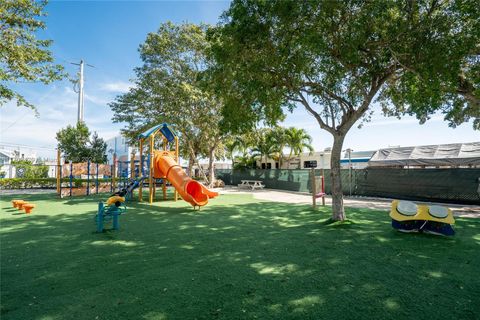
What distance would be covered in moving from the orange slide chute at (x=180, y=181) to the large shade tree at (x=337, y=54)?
367cm

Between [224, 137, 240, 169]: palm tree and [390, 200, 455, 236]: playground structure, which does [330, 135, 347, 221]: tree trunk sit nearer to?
[390, 200, 455, 236]: playground structure

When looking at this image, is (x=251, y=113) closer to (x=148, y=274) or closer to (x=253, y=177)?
(x=148, y=274)

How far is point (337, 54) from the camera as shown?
762 cm

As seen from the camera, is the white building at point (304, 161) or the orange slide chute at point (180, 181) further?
the white building at point (304, 161)

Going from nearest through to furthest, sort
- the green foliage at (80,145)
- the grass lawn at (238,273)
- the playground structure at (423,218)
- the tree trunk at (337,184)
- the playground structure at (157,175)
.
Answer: the grass lawn at (238,273) < the playground structure at (423,218) < the tree trunk at (337,184) < the playground structure at (157,175) < the green foliage at (80,145)

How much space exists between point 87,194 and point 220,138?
11.1 meters

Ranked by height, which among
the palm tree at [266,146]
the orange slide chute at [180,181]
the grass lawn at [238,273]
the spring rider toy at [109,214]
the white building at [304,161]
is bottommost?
the grass lawn at [238,273]

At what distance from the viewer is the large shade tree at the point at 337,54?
6.76 meters

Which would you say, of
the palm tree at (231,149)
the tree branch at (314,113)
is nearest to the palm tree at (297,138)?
the palm tree at (231,149)

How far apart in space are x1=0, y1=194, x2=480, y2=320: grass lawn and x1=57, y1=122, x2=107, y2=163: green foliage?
20.8 meters

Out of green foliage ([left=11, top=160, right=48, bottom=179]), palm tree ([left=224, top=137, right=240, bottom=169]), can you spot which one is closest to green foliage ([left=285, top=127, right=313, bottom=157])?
palm tree ([left=224, top=137, right=240, bottom=169])

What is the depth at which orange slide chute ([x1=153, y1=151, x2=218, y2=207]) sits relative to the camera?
11148 mm

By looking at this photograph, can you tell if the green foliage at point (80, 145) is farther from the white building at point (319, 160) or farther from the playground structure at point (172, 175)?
the white building at point (319, 160)

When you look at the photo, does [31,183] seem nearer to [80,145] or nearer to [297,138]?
[80,145]
